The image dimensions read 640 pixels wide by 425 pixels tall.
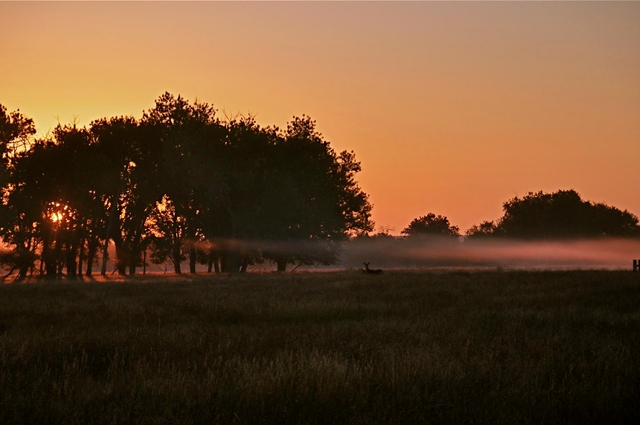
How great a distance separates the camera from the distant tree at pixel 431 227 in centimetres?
18225

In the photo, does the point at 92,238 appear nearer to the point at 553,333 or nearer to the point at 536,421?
the point at 553,333

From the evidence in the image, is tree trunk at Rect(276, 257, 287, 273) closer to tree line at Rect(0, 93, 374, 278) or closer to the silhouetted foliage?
tree line at Rect(0, 93, 374, 278)

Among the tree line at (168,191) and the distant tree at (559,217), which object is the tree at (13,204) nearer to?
the tree line at (168,191)

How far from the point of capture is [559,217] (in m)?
120

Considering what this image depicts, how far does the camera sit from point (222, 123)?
216ft

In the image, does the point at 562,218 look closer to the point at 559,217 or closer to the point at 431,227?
the point at 559,217

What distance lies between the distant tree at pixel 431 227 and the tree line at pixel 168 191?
369 feet

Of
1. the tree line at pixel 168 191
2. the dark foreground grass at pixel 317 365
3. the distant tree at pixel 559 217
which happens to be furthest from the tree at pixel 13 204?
the distant tree at pixel 559 217

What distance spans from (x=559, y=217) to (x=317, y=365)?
11806 cm

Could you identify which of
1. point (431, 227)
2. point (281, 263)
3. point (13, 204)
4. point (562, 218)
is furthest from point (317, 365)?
point (431, 227)

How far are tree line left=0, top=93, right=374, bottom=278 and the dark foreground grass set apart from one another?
4125cm

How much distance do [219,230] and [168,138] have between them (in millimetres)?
10173

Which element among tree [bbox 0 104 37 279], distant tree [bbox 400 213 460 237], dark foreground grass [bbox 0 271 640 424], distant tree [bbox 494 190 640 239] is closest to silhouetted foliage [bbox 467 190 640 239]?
distant tree [bbox 494 190 640 239]

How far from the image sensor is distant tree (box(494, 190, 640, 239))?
120 meters
